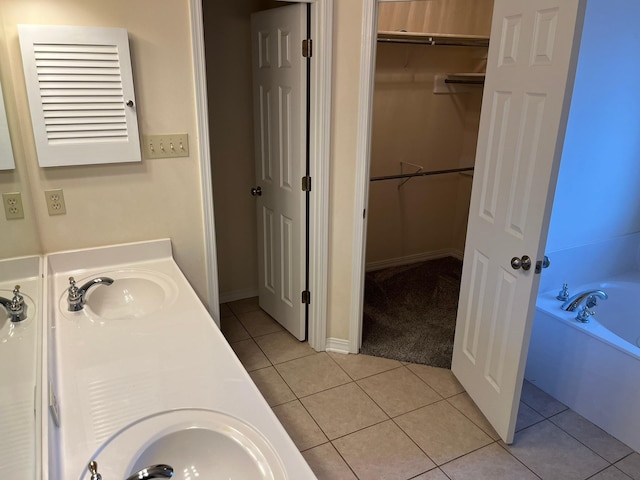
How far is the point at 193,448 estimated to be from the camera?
47.4 inches

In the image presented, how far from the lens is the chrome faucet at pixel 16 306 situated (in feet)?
4.19

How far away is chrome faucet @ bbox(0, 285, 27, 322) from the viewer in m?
1.28

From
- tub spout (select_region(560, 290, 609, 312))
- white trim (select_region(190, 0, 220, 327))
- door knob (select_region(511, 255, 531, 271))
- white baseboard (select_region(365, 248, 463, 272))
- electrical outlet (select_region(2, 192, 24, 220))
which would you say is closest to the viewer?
electrical outlet (select_region(2, 192, 24, 220))

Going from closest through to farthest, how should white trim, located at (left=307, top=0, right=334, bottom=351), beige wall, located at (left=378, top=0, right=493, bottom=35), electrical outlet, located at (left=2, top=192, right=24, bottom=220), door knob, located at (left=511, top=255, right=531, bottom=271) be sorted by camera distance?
electrical outlet, located at (left=2, top=192, right=24, bottom=220)
door knob, located at (left=511, top=255, right=531, bottom=271)
white trim, located at (left=307, top=0, right=334, bottom=351)
beige wall, located at (left=378, top=0, right=493, bottom=35)

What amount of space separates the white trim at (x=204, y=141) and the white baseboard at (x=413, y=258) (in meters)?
1.98

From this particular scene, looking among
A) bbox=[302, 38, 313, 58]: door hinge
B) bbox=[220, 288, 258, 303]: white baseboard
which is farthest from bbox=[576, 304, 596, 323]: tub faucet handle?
bbox=[220, 288, 258, 303]: white baseboard

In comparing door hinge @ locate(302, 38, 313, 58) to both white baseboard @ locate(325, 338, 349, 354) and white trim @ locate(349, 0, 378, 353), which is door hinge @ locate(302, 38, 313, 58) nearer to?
white trim @ locate(349, 0, 378, 353)

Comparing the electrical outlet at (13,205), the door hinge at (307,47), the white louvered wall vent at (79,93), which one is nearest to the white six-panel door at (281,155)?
the door hinge at (307,47)

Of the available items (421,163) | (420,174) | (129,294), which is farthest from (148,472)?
(421,163)

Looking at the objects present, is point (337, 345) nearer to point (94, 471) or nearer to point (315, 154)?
point (315, 154)

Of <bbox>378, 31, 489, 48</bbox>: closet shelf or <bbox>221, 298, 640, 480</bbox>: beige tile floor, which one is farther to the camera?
<bbox>378, 31, 489, 48</bbox>: closet shelf

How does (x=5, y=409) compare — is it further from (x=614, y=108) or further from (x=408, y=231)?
(x=408, y=231)

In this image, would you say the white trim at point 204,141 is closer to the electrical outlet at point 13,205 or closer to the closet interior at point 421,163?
the electrical outlet at point 13,205

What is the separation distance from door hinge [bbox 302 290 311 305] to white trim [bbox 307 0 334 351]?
4cm
